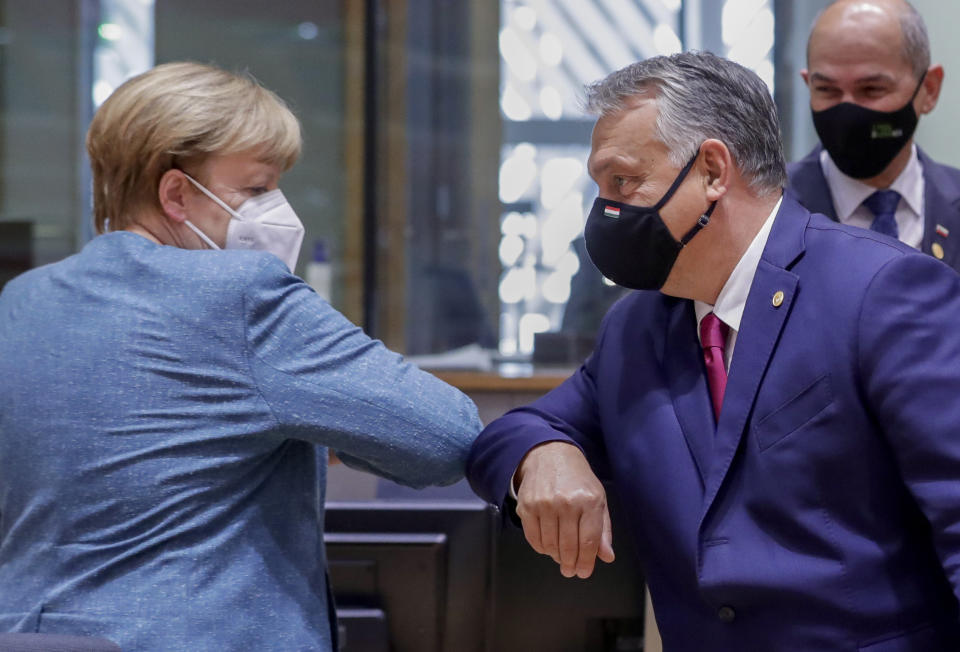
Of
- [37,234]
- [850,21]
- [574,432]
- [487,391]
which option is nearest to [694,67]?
[574,432]

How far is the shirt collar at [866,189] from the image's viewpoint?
1908mm

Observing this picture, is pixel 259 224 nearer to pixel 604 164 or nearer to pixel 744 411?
pixel 604 164

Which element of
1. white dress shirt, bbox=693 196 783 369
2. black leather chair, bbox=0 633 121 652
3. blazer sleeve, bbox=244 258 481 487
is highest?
white dress shirt, bbox=693 196 783 369

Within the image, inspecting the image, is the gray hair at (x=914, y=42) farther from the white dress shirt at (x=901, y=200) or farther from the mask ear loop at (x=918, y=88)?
the white dress shirt at (x=901, y=200)

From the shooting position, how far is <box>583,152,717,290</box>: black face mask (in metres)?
1.27

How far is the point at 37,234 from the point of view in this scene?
4.62 meters

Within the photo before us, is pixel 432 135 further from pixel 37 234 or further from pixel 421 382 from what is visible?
pixel 421 382

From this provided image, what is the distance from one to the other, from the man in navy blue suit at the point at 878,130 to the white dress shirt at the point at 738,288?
0.69 m

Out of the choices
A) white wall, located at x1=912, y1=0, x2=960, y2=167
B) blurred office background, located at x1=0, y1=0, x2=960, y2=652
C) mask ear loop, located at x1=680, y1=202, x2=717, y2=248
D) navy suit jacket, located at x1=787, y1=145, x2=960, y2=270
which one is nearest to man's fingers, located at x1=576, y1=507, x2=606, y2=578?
mask ear loop, located at x1=680, y1=202, x2=717, y2=248

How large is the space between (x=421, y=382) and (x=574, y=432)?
0.23m

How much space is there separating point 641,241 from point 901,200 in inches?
34.5

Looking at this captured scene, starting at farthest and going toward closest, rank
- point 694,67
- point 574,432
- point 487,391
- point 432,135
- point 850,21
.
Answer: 1. point 432,135
2. point 487,391
3. point 850,21
4. point 574,432
5. point 694,67

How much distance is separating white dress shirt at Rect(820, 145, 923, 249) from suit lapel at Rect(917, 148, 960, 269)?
0.05 feet

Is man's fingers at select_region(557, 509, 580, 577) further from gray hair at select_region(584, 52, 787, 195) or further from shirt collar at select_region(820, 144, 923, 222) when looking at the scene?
shirt collar at select_region(820, 144, 923, 222)
